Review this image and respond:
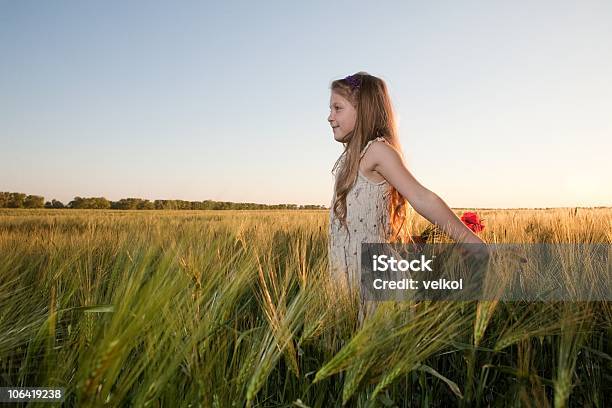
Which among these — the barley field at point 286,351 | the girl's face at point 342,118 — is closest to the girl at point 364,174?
the girl's face at point 342,118

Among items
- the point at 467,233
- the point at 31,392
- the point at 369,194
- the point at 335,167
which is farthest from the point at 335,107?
the point at 31,392

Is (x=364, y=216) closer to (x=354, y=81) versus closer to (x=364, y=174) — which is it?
(x=364, y=174)

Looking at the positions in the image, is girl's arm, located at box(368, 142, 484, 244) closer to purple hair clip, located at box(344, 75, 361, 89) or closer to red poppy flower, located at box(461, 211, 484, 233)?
purple hair clip, located at box(344, 75, 361, 89)

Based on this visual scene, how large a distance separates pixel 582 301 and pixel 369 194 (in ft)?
2.83

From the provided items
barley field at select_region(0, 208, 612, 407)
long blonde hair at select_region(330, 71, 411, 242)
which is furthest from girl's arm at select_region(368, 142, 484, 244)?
barley field at select_region(0, 208, 612, 407)

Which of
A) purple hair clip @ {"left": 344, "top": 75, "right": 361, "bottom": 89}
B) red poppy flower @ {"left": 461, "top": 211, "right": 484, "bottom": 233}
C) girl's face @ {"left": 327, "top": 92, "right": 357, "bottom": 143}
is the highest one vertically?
purple hair clip @ {"left": 344, "top": 75, "right": 361, "bottom": 89}

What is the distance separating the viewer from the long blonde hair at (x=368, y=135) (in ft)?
6.89

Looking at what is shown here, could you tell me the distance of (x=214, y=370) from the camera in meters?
1.14

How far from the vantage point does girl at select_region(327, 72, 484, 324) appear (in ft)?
6.46

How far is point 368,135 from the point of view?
211cm

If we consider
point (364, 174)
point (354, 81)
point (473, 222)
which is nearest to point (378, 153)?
point (364, 174)

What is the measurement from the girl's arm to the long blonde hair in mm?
127

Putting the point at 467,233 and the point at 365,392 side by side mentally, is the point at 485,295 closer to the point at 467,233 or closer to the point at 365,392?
the point at 365,392

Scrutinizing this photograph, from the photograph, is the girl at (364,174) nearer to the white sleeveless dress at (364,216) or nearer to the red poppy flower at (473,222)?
the white sleeveless dress at (364,216)
